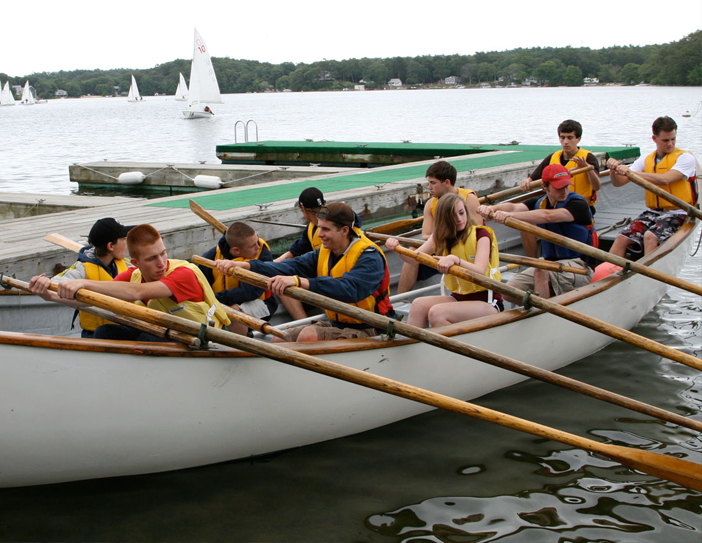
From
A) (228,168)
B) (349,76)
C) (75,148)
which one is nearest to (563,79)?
(349,76)

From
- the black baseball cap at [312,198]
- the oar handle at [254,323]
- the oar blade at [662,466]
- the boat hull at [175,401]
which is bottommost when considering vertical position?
the oar blade at [662,466]

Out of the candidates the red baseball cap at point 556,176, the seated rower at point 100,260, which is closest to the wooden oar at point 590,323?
the red baseball cap at point 556,176

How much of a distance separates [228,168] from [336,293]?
8.63 metres

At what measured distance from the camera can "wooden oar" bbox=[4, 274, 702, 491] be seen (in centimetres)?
351

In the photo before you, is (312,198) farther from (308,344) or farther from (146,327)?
(146,327)

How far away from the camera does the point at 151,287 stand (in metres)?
3.74

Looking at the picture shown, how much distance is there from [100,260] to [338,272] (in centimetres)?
147

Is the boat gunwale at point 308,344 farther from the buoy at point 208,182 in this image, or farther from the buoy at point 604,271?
the buoy at point 208,182

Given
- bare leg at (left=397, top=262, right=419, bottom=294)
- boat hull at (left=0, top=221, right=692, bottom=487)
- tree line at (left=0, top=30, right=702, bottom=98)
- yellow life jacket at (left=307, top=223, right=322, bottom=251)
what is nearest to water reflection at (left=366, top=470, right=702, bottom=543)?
boat hull at (left=0, top=221, right=692, bottom=487)

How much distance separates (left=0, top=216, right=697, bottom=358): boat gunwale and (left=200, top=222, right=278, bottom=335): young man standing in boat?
0.91m

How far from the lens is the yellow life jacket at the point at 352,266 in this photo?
439cm

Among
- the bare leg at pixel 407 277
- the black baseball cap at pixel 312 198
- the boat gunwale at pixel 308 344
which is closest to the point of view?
the boat gunwale at pixel 308 344

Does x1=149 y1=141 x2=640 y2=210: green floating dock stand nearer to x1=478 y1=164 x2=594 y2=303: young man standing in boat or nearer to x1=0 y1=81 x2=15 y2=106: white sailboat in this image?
x1=478 y1=164 x2=594 y2=303: young man standing in boat

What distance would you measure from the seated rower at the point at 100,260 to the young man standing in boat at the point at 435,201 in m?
2.25
